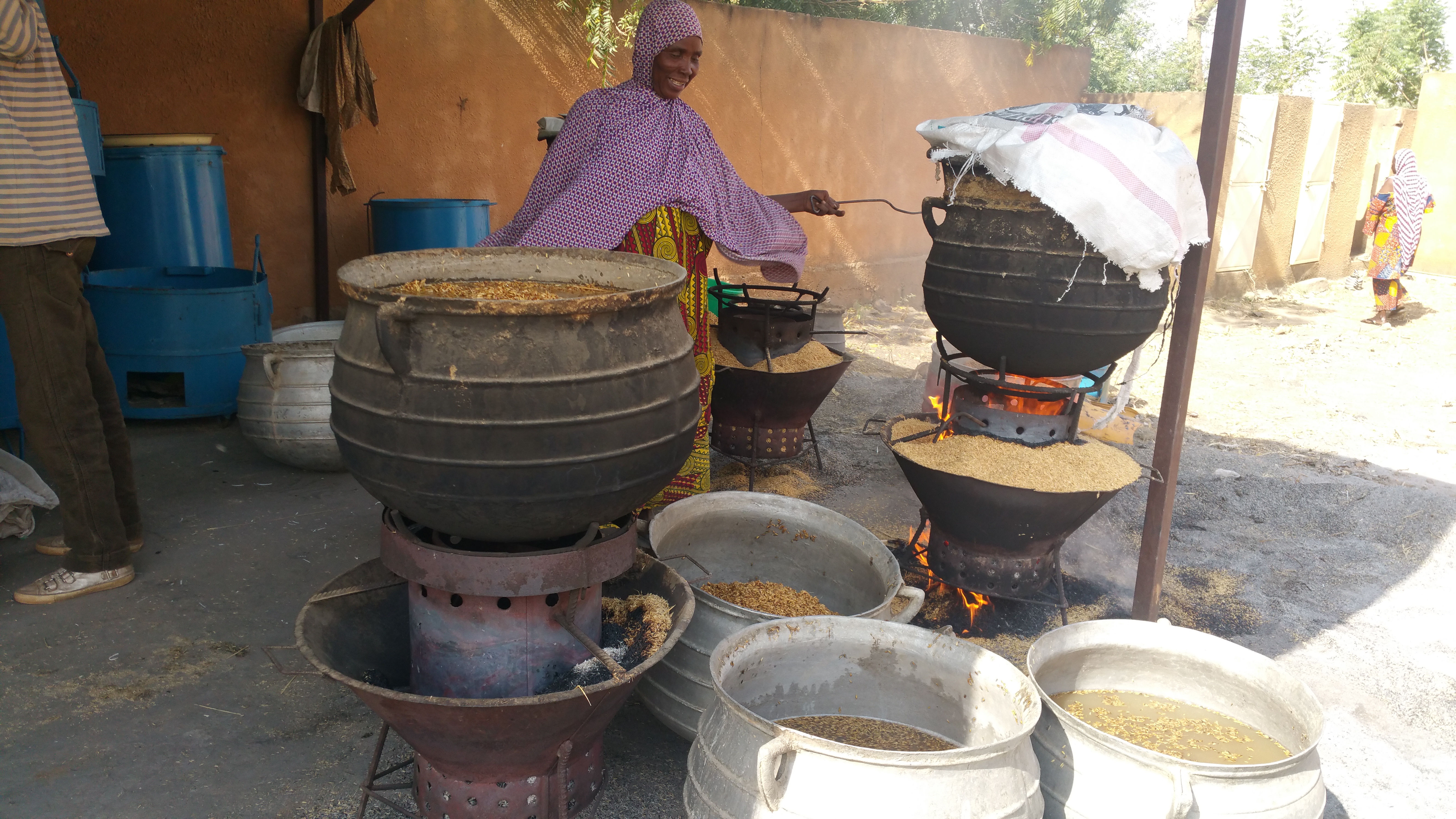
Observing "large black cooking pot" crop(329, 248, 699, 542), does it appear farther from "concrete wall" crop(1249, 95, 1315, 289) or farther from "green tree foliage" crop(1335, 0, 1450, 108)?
"green tree foliage" crop(1335, 0, 1450, 108)

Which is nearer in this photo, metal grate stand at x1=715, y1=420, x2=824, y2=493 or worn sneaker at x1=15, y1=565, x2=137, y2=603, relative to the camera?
worn sneaker at x1=15, y1=565, x2=137, y2=603

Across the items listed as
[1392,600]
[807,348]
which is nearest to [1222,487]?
[1392,600]

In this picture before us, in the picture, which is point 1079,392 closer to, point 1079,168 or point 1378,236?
point 1079,168

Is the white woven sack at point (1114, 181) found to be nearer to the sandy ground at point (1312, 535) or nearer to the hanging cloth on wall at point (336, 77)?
the sandy ground at point (1312, 535)

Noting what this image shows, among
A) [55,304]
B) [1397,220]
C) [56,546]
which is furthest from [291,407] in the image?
[1397,220]

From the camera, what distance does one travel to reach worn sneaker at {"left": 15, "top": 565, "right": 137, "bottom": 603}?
130 inches

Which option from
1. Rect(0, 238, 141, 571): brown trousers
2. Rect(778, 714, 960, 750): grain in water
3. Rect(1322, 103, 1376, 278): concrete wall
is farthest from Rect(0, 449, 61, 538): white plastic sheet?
Rect(1322, 103, 1376, 278): concrete wall

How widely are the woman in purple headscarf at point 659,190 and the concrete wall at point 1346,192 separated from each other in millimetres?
12246

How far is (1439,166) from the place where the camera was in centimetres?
1361

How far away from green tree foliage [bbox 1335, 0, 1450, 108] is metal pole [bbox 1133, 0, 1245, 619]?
18.6 m

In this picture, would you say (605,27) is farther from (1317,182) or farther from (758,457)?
(1317,182)

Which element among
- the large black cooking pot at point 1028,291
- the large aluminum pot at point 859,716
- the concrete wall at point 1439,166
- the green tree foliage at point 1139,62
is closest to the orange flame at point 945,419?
the large black cooking pot at point 1028,291

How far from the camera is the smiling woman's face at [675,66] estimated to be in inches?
141

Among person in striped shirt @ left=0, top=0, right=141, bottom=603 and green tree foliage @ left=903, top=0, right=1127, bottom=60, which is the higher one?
green tree foliage @ left=903, top=0, right=1127, bottom=60
